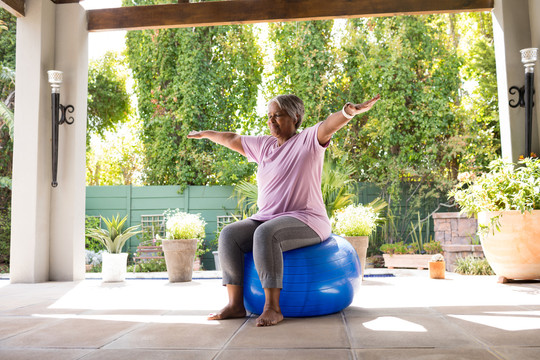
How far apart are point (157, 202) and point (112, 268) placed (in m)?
3.65

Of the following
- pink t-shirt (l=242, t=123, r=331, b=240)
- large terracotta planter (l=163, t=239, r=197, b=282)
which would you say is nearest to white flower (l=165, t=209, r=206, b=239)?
large terracotta planter (l=163, t=239, r=197, b=282)

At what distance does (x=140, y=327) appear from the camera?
6.74ft

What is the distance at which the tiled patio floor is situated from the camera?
5.12 feet

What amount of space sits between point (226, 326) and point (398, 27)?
700cm

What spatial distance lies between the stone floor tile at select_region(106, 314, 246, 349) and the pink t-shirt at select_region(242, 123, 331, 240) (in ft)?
1.98

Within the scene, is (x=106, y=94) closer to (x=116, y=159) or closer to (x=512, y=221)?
(x=116, y=159)

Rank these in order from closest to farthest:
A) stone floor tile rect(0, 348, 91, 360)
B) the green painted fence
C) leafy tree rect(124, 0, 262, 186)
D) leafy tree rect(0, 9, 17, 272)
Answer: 1. stone floor tile rect(0, 348, 91, 360)
2. the green painted fence
3. leafy tree rect(0, 9, 17, 272)
4. leafy tree rect(124, 0, 262, 186)

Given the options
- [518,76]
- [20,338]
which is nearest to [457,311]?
[20,338]

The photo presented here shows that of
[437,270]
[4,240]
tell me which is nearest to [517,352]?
[437,270]

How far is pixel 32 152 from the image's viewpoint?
4.15 metres

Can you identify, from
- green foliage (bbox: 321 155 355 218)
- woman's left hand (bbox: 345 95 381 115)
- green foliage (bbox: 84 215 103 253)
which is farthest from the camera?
green foliage (bbox: 84 215 103 253)

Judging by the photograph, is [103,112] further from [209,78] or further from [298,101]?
[298,101]

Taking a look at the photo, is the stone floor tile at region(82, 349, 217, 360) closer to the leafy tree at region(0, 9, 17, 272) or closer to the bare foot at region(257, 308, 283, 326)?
the bare foot at region(257, 308, 283, 326)

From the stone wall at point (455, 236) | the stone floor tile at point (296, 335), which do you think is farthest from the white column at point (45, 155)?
the stone wall at point (455, 236)
